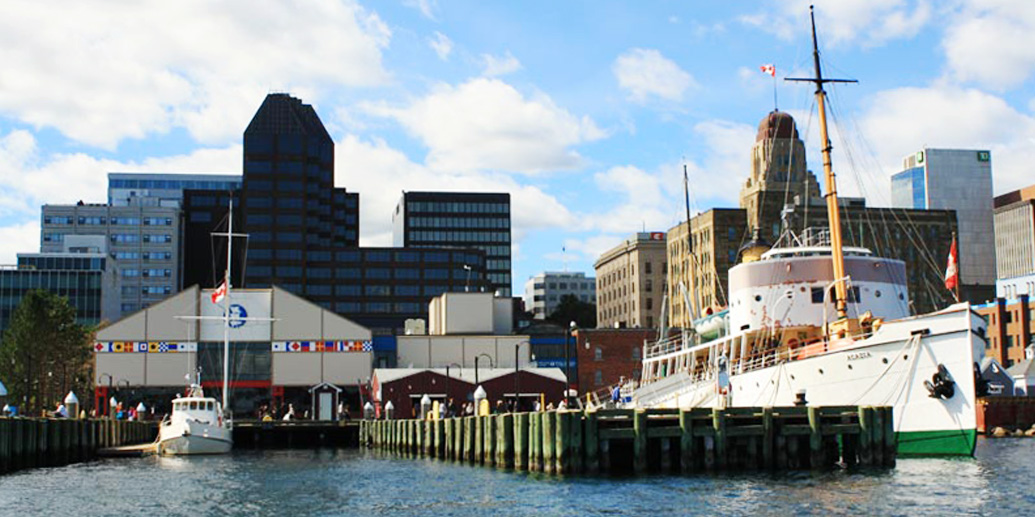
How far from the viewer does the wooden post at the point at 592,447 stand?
36.8m

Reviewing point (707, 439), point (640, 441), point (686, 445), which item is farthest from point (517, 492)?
point (707, 439)

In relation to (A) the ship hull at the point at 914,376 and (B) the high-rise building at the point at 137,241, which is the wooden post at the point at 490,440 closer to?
(A) the ship hull at the point at 914,376

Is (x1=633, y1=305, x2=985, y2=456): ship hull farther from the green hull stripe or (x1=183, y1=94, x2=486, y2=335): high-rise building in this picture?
(x1=183, y1=94, x2=486, y2=335): high-rise building

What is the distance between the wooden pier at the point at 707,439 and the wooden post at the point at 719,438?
31 millimetres

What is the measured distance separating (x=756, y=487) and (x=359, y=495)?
478 inches

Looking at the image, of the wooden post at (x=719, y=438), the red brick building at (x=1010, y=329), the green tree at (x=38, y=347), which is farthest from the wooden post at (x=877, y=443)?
the red brick building at (x=1010, y=329)

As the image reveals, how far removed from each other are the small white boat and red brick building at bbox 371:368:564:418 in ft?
74.8

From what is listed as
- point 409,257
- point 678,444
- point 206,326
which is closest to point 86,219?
point 409,257

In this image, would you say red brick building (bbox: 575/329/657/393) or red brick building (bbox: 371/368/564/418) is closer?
red brick building (bbox: 371/368/564/418)

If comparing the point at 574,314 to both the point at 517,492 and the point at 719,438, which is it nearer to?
the point at 719,438

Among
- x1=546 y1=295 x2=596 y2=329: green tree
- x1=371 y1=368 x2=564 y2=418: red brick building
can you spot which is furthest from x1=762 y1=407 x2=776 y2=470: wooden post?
x1=546 y1=295 x2=596 y2=329: green tree

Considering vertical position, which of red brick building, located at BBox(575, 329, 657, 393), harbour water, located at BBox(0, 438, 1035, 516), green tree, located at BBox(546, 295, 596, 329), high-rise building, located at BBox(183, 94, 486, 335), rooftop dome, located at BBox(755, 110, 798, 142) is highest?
rooftop dome, located at BBox(755, 110, 798, 142)

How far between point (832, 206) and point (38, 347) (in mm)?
71927

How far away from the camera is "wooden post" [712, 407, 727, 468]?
3719cm
